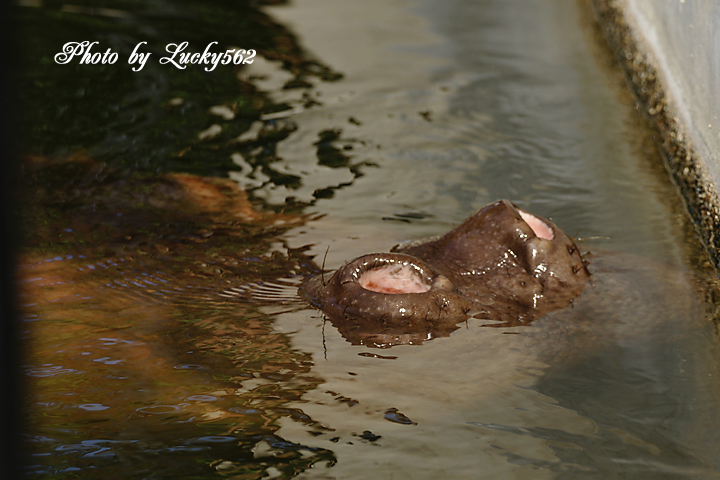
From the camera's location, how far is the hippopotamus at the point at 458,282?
3158 mm

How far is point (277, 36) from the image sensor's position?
8125 millimetres

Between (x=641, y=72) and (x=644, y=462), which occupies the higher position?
(x=641, y=72)

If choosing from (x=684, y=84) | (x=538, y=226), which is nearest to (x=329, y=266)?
(x=538, y=226)

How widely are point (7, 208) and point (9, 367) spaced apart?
193 millimetres

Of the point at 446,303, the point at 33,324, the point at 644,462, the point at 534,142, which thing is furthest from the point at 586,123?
the point at 33,324

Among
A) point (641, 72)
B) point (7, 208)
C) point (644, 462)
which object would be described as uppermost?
point (7, 208)

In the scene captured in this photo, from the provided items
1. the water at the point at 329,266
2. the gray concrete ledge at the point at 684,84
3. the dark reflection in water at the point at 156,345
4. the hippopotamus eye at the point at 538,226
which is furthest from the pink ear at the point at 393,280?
the gray concrete ledge at the point at 684,84

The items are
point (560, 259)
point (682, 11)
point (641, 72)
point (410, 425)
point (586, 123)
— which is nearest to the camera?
point (410, 425)

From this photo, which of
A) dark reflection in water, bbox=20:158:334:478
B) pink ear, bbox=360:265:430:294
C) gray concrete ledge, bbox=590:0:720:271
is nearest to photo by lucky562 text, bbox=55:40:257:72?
dark reflection in water, bbox=20:158:334:478

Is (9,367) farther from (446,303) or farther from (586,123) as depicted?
(586,123)

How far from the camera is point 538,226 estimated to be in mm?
3541

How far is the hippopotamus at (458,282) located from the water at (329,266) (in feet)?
0.29

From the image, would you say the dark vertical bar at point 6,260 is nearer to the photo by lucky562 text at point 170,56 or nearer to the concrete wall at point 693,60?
the concrete wall at point 693,60

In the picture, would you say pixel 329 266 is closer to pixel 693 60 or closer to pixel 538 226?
pixel 538 226
